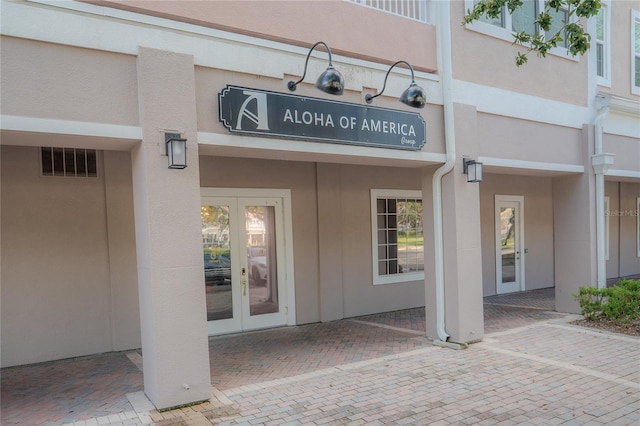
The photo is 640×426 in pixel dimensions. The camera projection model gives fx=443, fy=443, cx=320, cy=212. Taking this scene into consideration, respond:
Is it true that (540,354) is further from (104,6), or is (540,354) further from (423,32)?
(104,6)

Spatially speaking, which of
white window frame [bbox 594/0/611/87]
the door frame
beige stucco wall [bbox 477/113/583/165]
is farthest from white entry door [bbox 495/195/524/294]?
white window frame [bbox 594/0/611/87]

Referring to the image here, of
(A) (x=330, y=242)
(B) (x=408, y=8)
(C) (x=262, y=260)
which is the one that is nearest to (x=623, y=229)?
(A) (x=330, y=242)

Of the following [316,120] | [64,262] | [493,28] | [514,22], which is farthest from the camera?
[514,22]

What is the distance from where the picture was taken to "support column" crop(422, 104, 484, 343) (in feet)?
21.1

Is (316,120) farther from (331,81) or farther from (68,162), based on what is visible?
(68,162)

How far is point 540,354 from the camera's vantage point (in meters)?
6.02

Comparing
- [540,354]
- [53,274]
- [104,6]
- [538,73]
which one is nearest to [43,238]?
[53,274]

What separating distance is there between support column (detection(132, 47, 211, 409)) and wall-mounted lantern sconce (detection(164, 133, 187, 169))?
81 mm

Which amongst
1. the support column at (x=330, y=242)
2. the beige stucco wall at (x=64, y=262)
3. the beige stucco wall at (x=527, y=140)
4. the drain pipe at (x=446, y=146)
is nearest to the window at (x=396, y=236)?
the support column at (x=330, y=242)

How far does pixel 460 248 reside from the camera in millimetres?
6449

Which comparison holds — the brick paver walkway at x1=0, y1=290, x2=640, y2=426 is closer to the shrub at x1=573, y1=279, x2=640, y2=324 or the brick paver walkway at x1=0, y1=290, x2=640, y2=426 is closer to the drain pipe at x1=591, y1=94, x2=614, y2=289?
the shrub at x1=573, y1=279, x2=640, y2=324

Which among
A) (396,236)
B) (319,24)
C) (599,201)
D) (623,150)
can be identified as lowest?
(396,236)

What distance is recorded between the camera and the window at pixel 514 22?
6.89m

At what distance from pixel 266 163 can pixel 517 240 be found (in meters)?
7.01
